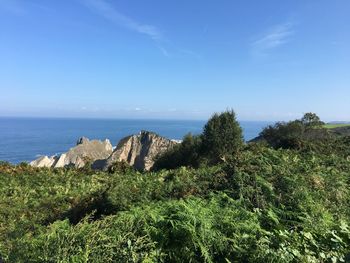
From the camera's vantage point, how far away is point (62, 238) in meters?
3.73

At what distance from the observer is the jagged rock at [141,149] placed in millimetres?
31859

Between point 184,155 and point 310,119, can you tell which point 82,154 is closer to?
point 184,155

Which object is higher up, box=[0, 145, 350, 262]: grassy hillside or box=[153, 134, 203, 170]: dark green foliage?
box=[0, 145, 350, 262]: grassy hillside

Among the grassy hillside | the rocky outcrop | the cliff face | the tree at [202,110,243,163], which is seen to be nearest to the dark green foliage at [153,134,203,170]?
the tree at [202,110,243,163]

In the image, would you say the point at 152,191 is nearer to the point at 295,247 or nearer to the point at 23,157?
the point at 295,247

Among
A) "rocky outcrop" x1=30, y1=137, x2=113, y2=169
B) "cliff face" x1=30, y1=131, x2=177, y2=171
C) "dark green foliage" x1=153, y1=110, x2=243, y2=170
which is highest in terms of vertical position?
"dark green foliage" x1=153, y1=110, x2=243, y2=170

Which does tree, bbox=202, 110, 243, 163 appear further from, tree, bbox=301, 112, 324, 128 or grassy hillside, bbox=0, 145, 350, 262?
tree, bbox=301, 112, 324, 128

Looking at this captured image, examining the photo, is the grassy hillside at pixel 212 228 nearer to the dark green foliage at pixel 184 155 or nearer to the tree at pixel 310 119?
the dark green foliage at pixel 184 155

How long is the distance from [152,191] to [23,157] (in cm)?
7981

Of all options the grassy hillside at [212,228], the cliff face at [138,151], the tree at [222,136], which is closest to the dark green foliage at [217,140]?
the tree at [222,136]

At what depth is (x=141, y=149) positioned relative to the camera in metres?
33.8

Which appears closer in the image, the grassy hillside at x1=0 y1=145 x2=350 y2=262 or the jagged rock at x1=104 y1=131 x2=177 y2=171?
the grassy hillside at x1=0 y1=145 x2=350 y2=262

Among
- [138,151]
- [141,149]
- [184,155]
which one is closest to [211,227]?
[184,155]

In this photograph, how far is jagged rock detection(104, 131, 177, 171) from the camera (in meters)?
31.9
